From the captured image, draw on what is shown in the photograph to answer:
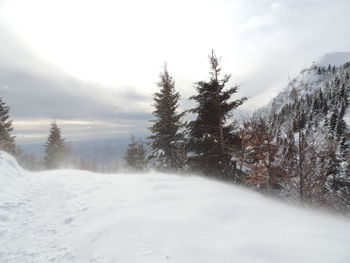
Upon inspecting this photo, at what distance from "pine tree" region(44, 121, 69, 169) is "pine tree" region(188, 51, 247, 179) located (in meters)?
33.0

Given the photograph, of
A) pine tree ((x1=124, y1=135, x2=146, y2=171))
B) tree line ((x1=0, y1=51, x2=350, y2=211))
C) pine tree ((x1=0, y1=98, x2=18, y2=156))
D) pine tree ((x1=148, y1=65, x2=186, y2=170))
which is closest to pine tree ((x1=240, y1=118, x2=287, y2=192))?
tree line ((x1=0, y1=51, x2=350, y2=211))

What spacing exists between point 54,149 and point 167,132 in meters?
29.6

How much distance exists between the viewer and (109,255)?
3941mm

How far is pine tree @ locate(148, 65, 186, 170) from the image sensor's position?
1933 centimetres

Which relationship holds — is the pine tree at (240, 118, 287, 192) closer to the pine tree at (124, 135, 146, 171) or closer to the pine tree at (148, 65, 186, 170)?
the pine tree at (148, 65, 186, 170)

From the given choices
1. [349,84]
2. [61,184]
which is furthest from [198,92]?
[349,84]

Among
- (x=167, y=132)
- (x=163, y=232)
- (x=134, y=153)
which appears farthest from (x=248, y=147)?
(x=134, y=153)

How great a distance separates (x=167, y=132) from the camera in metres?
19.6

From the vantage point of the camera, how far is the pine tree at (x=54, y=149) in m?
39.8

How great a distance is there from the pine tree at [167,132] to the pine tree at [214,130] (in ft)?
10.7

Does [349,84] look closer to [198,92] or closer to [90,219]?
[198,92]

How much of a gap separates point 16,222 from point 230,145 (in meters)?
12.4

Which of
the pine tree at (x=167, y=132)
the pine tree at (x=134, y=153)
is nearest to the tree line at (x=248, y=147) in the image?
the pine tree at (x=167, y=132)

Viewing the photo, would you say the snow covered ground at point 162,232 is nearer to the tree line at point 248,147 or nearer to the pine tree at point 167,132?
the tree line at point 248,147
